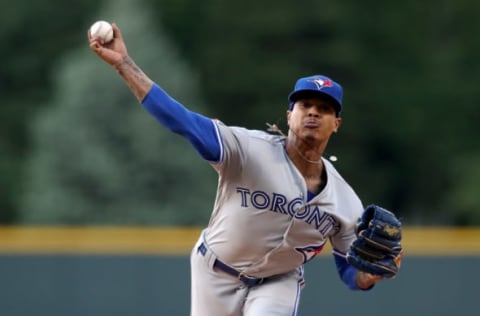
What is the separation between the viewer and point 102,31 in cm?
505

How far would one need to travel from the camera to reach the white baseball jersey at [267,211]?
5.42 m

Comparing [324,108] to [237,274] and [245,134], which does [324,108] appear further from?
[237,274]

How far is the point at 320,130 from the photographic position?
545 cm

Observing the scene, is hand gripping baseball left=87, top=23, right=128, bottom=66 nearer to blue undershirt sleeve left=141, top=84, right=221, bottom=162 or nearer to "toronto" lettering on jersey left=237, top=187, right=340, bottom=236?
blue undershirt sleeve left=141, top=84, right=221, bottom=162

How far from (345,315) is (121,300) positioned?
148cm

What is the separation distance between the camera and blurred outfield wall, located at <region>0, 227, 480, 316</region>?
9.00 metres

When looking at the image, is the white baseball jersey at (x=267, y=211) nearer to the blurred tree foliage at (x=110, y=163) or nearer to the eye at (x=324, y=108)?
the eye at (x=324, y=108)

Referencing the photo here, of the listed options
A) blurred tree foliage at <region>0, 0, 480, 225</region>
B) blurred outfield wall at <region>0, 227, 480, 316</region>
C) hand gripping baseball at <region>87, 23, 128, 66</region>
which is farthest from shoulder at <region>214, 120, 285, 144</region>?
blurred tree foliage at <region>0, 0, 480, 225</region>

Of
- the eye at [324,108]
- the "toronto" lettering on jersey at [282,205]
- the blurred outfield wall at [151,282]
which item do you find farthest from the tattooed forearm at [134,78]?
the blurred outfield wall at [151,282]

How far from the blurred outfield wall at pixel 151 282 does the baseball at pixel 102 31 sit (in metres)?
4.12

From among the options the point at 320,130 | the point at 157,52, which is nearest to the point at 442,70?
the point at 157,52

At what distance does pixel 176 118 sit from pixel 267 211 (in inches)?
26.1

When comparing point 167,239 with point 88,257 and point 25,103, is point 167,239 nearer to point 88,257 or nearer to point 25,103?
point 88,257

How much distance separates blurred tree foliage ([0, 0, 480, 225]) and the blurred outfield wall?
13409 mm
